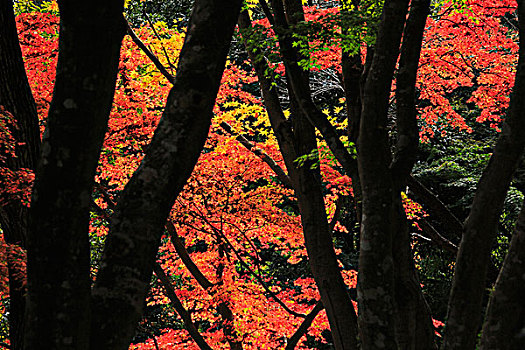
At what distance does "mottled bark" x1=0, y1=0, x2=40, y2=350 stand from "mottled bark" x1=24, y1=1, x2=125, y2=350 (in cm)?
247

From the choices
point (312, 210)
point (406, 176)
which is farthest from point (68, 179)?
point (312, 210)

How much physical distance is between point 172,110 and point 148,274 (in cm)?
59

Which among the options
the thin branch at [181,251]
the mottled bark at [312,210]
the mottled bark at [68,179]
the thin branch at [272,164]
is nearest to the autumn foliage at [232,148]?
the thin branch at [181,251]

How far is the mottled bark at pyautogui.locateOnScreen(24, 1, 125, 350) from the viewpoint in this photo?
4.85ft

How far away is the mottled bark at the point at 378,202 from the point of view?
9.37 feet

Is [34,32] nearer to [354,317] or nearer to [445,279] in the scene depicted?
[354,317]

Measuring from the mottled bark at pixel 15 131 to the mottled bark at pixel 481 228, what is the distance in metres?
3.13

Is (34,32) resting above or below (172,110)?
above

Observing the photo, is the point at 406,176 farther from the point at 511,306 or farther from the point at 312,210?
the point at 312,210

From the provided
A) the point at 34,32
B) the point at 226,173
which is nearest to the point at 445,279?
the point at 226,173

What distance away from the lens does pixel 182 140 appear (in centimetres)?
173

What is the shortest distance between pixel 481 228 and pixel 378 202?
0.59 metres

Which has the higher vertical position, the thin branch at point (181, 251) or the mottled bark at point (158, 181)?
the thin branch at point (181, 251)

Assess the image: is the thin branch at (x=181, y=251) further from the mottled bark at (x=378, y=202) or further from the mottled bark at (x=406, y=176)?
the mottled bark at (x=378, y=202)
